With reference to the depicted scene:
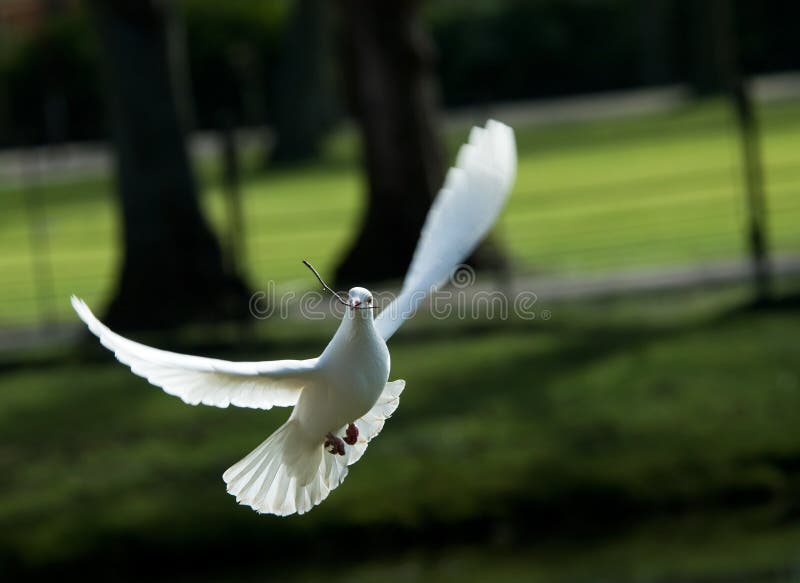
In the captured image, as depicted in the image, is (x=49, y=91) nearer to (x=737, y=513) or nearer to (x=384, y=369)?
(x=737, y=513)

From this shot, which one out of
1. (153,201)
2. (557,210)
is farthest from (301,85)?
(153,201)

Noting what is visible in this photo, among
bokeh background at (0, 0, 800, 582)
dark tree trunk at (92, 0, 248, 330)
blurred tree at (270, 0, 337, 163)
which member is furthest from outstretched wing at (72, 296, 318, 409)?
blurred tree at (270, 0, 337, 163)

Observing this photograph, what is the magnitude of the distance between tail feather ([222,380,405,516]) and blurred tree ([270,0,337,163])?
28.5m

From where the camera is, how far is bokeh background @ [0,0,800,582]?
32.3 feet

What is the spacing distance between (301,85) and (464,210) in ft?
95.5

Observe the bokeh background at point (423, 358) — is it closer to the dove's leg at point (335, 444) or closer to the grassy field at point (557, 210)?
the grassy field at point (557, 210)

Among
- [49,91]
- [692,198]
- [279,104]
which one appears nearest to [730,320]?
[692,198]

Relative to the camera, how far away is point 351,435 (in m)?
5.36

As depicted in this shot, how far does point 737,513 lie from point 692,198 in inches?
424

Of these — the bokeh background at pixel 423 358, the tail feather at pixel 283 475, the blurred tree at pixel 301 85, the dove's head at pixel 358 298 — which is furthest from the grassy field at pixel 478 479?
the blurred tree at pixel 301 85

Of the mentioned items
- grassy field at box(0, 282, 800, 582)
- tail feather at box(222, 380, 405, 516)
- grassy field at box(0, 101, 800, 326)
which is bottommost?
grassy field at box(0, 282, 800, 582)

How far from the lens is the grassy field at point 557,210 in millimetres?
17297

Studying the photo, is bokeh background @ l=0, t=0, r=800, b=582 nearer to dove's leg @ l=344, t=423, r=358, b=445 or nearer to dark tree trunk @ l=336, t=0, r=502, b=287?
dark tree trunk @ l=336, t=0, r=502, b=287

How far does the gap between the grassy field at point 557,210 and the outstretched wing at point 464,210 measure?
10.1 meters
